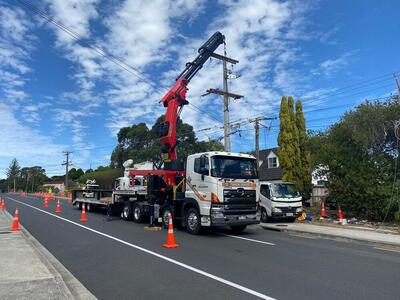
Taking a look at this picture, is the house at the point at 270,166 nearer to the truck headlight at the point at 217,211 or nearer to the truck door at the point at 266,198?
the truck door at the point at 266,198

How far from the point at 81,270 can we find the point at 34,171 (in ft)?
456

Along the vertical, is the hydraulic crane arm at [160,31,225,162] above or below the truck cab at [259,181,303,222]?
above

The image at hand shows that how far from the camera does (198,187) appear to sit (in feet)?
47.6

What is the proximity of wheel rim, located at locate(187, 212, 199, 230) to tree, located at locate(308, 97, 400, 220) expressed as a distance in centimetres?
872

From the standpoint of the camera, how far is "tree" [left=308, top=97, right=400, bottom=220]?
17891mm

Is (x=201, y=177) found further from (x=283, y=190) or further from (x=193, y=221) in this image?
(x=283, y=190)

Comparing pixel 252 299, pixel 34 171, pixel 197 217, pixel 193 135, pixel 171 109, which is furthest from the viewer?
pixel 34 171

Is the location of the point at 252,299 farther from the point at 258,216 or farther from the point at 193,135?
the point at 193,135

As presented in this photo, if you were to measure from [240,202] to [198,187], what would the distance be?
1659 millimetres

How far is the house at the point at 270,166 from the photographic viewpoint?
41312 mm

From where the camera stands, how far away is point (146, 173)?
1922 cm

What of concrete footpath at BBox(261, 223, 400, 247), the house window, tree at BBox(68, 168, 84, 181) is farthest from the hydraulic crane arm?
tree at BBox(68, 168, 84, 181)

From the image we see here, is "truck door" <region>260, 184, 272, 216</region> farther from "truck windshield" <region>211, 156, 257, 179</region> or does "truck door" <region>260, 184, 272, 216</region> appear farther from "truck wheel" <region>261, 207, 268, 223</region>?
"truck windshield" <region>211, 156, 257, 179</region>

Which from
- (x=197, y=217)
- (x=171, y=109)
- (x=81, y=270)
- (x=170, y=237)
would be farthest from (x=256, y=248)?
(x=171, y=109)
